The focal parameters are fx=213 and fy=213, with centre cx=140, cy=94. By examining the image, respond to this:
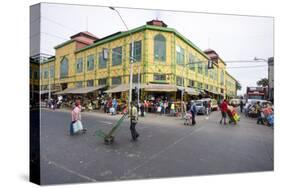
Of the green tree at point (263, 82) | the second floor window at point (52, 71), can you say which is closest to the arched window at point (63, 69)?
the second floor window at point (52, 71)

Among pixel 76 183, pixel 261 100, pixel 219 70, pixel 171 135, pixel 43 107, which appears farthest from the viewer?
pixel 261 100

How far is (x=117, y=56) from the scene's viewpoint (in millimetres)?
4938

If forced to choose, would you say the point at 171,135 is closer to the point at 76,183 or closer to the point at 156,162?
the point at 156,162

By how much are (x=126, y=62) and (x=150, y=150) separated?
204cm

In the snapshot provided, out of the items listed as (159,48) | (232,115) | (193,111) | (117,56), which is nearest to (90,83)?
(117,56)

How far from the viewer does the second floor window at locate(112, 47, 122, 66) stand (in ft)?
16.1

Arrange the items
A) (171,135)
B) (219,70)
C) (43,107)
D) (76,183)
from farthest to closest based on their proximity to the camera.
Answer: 1. (219,70)
2. (171,135)
3. (43,107)
4. (76,183)

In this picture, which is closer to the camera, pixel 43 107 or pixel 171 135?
pixel 43 107

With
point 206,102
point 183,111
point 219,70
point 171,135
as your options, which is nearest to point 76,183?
point 171,135

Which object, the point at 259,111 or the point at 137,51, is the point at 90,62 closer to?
the point at 137,51

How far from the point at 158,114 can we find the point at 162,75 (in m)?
0.92

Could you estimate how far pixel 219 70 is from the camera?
5551 millimetres

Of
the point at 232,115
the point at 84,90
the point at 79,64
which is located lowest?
the point at 232,115

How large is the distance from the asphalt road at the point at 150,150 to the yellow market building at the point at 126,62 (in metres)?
0.70
